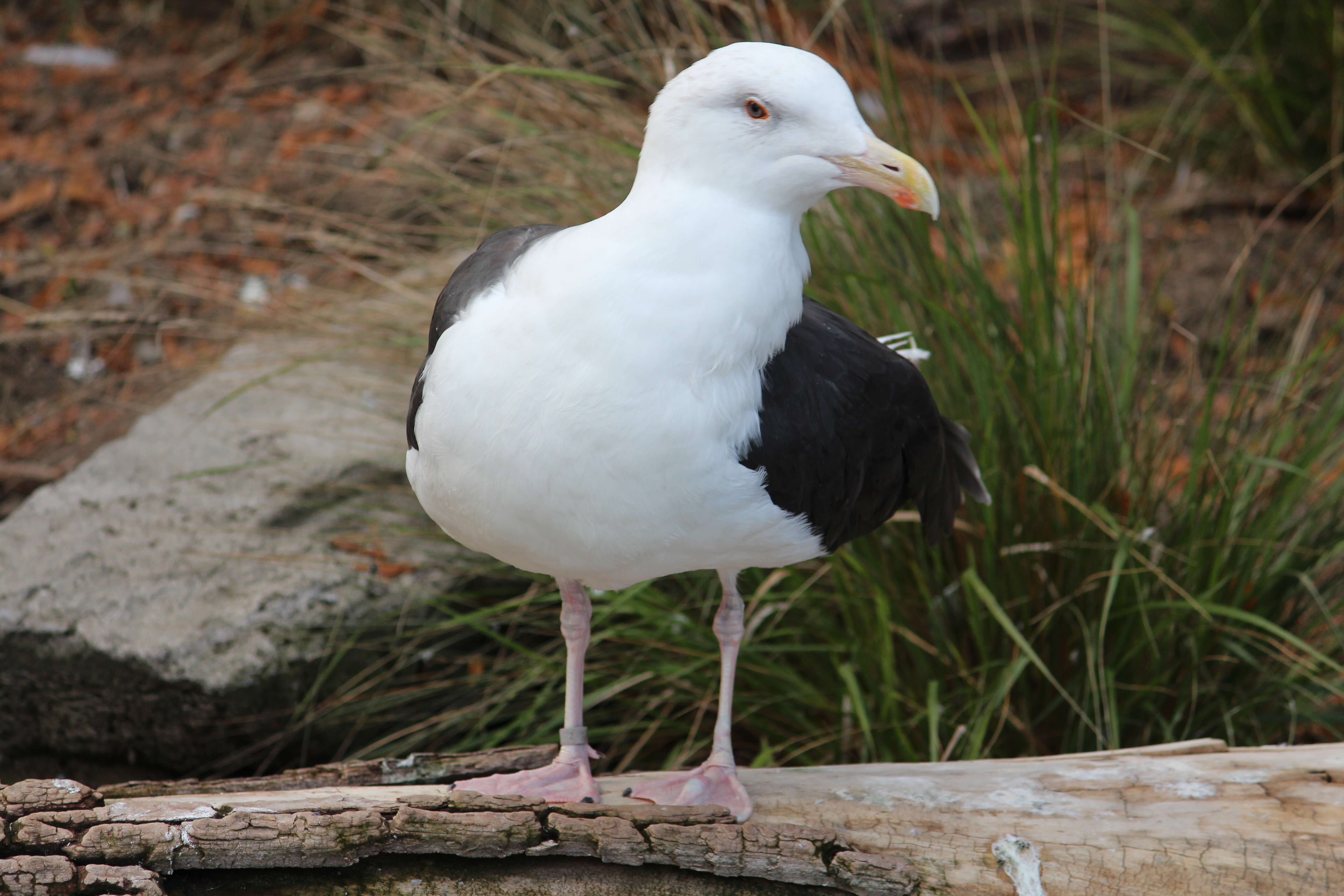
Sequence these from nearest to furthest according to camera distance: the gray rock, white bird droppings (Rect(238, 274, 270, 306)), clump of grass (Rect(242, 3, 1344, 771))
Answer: clump of grass (Rect(242, 3, 1344, 771)) < the gray rock < white bird droppings (Rect(238, 274, 270, 306))

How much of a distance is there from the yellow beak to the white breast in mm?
167

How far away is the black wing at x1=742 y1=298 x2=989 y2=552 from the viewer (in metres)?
2.35

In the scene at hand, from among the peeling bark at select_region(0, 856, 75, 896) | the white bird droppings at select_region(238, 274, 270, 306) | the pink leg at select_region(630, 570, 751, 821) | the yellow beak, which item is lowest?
the pink leg at select_region(630, 570, 751, 821)

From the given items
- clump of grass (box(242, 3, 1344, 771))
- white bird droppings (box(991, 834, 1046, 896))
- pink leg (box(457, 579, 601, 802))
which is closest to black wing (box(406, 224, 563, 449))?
pink leg (box(457, 579, 601, 802))

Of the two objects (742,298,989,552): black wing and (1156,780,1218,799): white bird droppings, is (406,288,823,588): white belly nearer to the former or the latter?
(742,298,989,552): black wing

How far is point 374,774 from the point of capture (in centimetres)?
282

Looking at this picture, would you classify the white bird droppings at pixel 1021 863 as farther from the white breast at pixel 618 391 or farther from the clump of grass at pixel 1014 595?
the white breast at pixel 618 391

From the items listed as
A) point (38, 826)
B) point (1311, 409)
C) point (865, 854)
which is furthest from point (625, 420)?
point (1311, 409)

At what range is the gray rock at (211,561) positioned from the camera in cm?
352

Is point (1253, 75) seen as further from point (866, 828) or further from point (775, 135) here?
point (866, 828)

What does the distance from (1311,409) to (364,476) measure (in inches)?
123

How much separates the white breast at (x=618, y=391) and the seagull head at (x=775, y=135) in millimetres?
97

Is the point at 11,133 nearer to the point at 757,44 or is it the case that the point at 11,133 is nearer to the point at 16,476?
the point at 16,476

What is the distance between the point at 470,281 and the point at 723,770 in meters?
1.27
